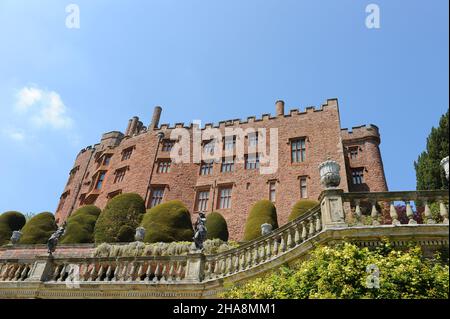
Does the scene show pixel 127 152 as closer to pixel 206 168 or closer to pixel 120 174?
pixel 120 174

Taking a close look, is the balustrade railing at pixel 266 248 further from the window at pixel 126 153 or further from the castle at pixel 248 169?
the window at pixel 126 153

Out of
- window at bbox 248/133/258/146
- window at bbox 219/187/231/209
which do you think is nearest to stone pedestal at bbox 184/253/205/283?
window at bbox 219/187/231/209

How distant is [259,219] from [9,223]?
1806cm

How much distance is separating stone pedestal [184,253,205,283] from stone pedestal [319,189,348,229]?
3.59 metres

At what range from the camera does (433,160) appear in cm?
1828

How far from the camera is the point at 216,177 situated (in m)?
28.0

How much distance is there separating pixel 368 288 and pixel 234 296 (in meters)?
2.87

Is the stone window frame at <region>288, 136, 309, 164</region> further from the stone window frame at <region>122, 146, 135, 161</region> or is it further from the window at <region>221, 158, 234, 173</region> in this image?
the stone window frame at <region>122, 146, 135, 161</region>

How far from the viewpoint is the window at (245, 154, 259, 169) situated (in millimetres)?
27516

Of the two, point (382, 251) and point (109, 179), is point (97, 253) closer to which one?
point (382, 251)

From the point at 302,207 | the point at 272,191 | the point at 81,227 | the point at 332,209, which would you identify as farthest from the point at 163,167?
the point at 332,209

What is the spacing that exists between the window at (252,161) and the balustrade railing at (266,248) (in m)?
18.6

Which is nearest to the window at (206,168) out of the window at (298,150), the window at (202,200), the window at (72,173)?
the window at (202,200)

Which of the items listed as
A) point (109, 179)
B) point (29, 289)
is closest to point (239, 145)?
point (109, 179)
